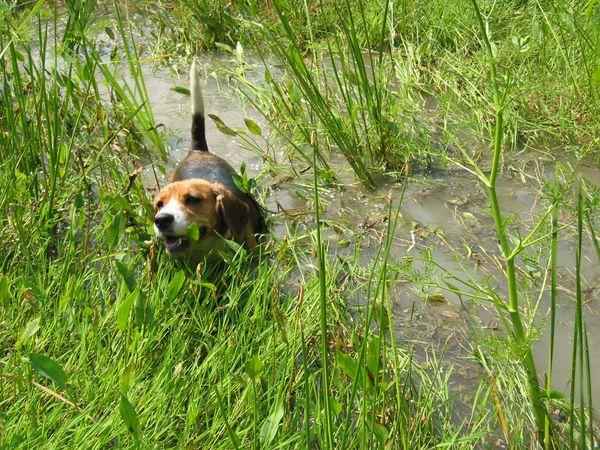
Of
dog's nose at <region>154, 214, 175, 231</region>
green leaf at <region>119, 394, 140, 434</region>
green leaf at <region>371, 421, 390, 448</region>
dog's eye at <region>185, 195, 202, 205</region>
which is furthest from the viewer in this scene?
dog's eye at <region>185, 195, 202, 205</region>

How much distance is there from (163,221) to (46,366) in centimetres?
133

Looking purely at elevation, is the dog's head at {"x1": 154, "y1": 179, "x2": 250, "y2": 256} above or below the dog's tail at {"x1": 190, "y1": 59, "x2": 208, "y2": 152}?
below

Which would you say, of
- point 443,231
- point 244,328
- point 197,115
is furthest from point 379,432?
point 197,115

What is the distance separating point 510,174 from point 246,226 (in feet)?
4.67

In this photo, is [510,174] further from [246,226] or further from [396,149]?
[246,226]

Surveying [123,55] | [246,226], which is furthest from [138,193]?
[123,55]

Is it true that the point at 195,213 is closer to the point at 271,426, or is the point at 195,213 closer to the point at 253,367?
the point at 253,367

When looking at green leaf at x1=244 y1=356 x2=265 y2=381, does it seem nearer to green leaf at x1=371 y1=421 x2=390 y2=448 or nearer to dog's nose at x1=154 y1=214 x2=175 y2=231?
green leaf at x1=371 y1=421 x2=390 y2=448

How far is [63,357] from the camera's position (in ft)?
7.77

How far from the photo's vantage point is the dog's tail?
3.88 meters

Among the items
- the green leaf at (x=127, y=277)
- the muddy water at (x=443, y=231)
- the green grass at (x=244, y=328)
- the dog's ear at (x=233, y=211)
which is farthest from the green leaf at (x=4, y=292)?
the muddy water at (x=443, y=231)

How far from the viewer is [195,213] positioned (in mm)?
3273

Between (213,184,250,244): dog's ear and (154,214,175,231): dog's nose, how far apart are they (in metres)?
0.30

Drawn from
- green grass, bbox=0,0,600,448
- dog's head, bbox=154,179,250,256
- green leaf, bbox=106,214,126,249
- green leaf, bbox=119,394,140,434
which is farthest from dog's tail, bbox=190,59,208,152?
green leaf, bbox=119,394,140,434
